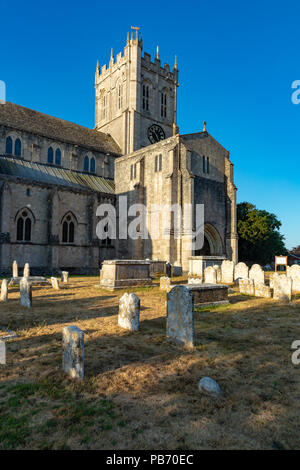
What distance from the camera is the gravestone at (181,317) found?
18.3 ft

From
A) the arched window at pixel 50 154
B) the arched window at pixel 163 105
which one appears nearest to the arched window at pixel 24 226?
the arched window at pixel 50 154

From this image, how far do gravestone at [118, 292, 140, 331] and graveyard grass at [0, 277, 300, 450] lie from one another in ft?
0.74

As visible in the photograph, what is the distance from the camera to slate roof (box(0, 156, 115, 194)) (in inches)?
960

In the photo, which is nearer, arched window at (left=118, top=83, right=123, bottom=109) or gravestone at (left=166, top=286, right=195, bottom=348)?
gravestone at (left=166, top=286, right=195, bottom=348)

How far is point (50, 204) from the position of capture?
78.8ft

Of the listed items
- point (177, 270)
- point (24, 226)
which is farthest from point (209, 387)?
point (24, 226)

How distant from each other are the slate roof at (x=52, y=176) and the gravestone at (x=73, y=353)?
21481 millimetres

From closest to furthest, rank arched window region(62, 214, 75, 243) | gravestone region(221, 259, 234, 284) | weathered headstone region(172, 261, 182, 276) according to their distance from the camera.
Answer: gravestone region(221, 259, 234, 284) → weathered headstone region(172, 261, 182, 276) → arched window region(62, 214, 75, 243)

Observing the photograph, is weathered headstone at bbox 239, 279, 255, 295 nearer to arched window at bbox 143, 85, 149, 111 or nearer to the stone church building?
the stone church building

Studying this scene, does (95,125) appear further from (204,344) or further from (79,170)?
(204,344)

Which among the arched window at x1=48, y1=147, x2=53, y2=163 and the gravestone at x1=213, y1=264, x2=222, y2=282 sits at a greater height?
the arched window at x1=48, y1=147, x2=53, y2=163

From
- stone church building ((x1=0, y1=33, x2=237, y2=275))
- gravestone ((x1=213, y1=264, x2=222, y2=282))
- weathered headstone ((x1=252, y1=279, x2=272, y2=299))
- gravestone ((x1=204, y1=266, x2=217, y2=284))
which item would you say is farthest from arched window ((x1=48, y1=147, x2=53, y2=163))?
weathered headstone ((x1=252, y1=279, x2=272, y2=299))
